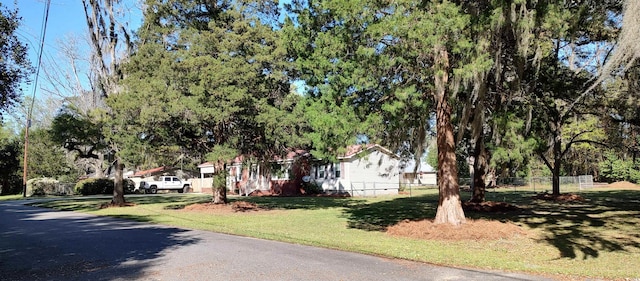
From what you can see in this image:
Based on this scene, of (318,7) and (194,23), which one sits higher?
(194,23)

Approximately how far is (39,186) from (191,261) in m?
42.1

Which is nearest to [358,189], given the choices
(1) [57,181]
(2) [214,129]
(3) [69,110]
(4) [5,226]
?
(2) [214,129]

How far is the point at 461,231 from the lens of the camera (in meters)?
10.7

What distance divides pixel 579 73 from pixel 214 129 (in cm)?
1469

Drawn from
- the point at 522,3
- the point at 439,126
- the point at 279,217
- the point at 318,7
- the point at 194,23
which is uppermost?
the point at 194,23

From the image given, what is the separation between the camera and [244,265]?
23.6 feet

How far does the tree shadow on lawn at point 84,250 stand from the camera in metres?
6.88

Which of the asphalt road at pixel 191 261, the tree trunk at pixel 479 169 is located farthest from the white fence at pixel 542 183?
the asphalt road at pixel 191 261

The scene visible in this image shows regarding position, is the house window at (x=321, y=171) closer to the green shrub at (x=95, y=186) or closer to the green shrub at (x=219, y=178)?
the green shrub at (x=219, y=178)

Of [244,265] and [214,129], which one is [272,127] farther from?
[244,265]

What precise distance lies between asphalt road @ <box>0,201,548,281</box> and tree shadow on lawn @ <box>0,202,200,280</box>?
2 centimetres

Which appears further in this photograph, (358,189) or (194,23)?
(358,189)

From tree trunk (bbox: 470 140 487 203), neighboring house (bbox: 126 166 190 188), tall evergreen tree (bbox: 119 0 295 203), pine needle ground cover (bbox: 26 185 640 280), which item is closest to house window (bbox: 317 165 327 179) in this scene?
tall evergreen tree (bbox: 119 0 295 203)

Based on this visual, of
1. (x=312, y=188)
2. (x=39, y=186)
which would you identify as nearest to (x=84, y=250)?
(x=312, y=188)
